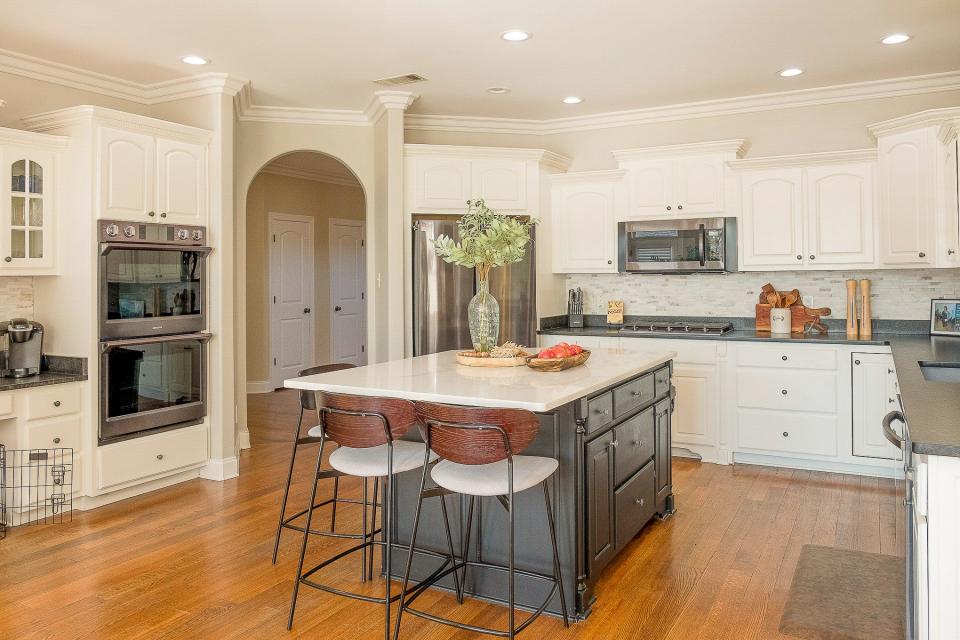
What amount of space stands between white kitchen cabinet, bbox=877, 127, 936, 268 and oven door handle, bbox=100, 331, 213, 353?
4390mm

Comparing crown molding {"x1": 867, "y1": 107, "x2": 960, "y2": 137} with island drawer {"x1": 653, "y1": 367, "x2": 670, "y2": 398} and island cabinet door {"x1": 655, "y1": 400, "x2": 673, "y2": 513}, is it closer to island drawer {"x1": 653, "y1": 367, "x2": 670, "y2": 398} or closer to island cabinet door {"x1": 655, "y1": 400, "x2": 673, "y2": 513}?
island drawer {"x1": 653, "y1": 367, "x2": 670, "y2": 398}

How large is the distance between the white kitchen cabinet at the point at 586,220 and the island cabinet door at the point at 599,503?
297 centimetres

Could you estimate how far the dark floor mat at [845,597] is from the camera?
106 inches

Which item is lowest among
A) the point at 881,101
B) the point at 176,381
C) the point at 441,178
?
the point at 176,381

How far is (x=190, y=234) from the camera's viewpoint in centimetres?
456

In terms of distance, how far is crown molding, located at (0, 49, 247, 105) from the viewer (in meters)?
4.41

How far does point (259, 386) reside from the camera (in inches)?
333

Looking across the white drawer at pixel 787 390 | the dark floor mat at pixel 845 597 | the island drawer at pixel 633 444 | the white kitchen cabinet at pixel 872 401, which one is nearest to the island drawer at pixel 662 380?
the island drawer at pixel 633 444

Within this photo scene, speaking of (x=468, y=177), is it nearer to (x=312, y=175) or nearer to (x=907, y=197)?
(x=907, y=197)

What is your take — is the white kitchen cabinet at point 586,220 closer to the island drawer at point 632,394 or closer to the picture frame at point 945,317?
the picture frame at point 945,317

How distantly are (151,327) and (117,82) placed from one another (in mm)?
1773

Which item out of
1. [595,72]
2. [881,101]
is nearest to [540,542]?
[595,72]

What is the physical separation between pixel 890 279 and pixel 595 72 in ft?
8.26

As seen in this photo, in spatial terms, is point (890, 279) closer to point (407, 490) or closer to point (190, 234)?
point (407, 490)
